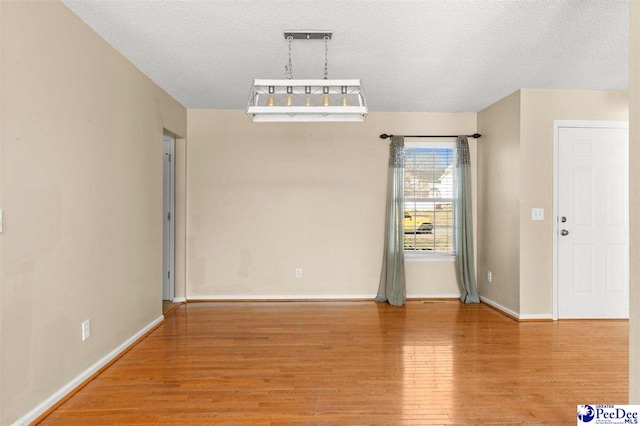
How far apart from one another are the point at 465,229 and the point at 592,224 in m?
1.36

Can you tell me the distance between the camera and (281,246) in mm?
5188

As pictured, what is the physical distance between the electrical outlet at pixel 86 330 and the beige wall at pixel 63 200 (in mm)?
45

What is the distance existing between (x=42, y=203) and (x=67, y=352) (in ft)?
3.25

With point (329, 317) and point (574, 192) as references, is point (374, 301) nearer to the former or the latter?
point (329, 317)

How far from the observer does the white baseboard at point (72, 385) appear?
2184 mm

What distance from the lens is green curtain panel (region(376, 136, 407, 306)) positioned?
16.6 feet

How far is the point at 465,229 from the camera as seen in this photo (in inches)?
202

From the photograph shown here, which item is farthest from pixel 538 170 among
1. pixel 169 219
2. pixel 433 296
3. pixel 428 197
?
pixel 169 219

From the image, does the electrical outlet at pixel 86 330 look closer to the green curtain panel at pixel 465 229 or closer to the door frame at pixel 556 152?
the green curtain panel at pixel 465 229

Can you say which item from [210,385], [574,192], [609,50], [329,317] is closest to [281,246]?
[329,317]

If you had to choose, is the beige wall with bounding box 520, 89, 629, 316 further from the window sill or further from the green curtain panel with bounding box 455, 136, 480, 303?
the window sill

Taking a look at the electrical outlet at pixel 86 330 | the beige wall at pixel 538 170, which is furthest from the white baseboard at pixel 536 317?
the electrical outlet at pixel 86 330

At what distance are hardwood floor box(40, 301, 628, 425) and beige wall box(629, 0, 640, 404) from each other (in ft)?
2.40

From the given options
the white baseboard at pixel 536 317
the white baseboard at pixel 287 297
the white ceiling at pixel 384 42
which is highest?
the white ceiling at pixel 384 42
